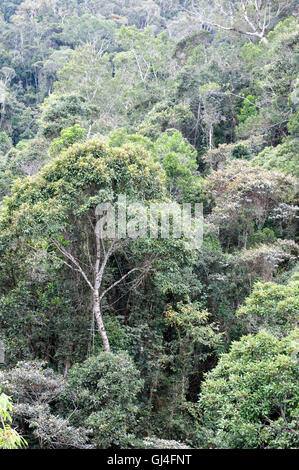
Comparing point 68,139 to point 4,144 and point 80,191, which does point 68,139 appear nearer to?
point 80,191

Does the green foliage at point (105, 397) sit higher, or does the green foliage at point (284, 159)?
the green foliage at point (284, 159)

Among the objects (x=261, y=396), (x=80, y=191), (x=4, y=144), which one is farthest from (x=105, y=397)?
(x=4, y=144)

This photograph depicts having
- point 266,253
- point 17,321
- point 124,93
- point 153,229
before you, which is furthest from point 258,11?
point 17,321

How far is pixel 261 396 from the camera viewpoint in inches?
184

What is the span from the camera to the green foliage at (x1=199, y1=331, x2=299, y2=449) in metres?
4.41

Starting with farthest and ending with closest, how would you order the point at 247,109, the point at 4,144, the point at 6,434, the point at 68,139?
the point at 4,144
the point at 247,109
the point at 68,139
the point at 6,434

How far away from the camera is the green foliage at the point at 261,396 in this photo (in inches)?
174

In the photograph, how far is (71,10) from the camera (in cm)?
4116

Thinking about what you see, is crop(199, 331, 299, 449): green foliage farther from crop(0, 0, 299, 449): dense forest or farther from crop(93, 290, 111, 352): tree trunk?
crop(93, 290, 111, 352): tree trunk

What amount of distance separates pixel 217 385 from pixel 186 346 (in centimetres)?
380

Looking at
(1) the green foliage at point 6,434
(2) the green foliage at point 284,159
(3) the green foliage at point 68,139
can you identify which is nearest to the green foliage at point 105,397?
(1) the green foliage at point 6,434

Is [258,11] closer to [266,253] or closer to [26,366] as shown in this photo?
[266,253]

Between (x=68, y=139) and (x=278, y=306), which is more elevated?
(x=68, y=139)

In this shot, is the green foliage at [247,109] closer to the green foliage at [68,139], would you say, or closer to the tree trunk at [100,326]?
the green foliage at [68,139]
